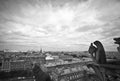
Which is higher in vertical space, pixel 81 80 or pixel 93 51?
pixel 93 51

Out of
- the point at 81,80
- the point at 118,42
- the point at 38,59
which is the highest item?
the point at 118,42

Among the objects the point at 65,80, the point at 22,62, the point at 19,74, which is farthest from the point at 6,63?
the point at 65,80

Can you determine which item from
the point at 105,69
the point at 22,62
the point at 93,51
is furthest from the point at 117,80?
the point at 22,62

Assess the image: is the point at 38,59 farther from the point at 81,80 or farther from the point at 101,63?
the point at 101,63

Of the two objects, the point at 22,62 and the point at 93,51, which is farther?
the point at 22,62

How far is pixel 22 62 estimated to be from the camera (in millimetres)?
41219

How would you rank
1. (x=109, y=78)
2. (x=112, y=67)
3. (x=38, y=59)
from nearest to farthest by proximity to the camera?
(x=112, y=67)
(x=109, y=78)
(x=38, y=59)

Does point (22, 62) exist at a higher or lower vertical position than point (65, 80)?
lower

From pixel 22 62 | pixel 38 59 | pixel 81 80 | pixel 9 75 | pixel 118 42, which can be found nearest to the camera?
pixel 118 42

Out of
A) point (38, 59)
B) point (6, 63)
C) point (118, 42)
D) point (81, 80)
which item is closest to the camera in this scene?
point (118, 42)

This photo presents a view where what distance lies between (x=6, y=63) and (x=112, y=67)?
50298 millimetres

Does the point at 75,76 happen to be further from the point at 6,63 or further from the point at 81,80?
the point at 6,63

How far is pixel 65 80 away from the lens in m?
7.37

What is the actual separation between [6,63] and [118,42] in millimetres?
50509
